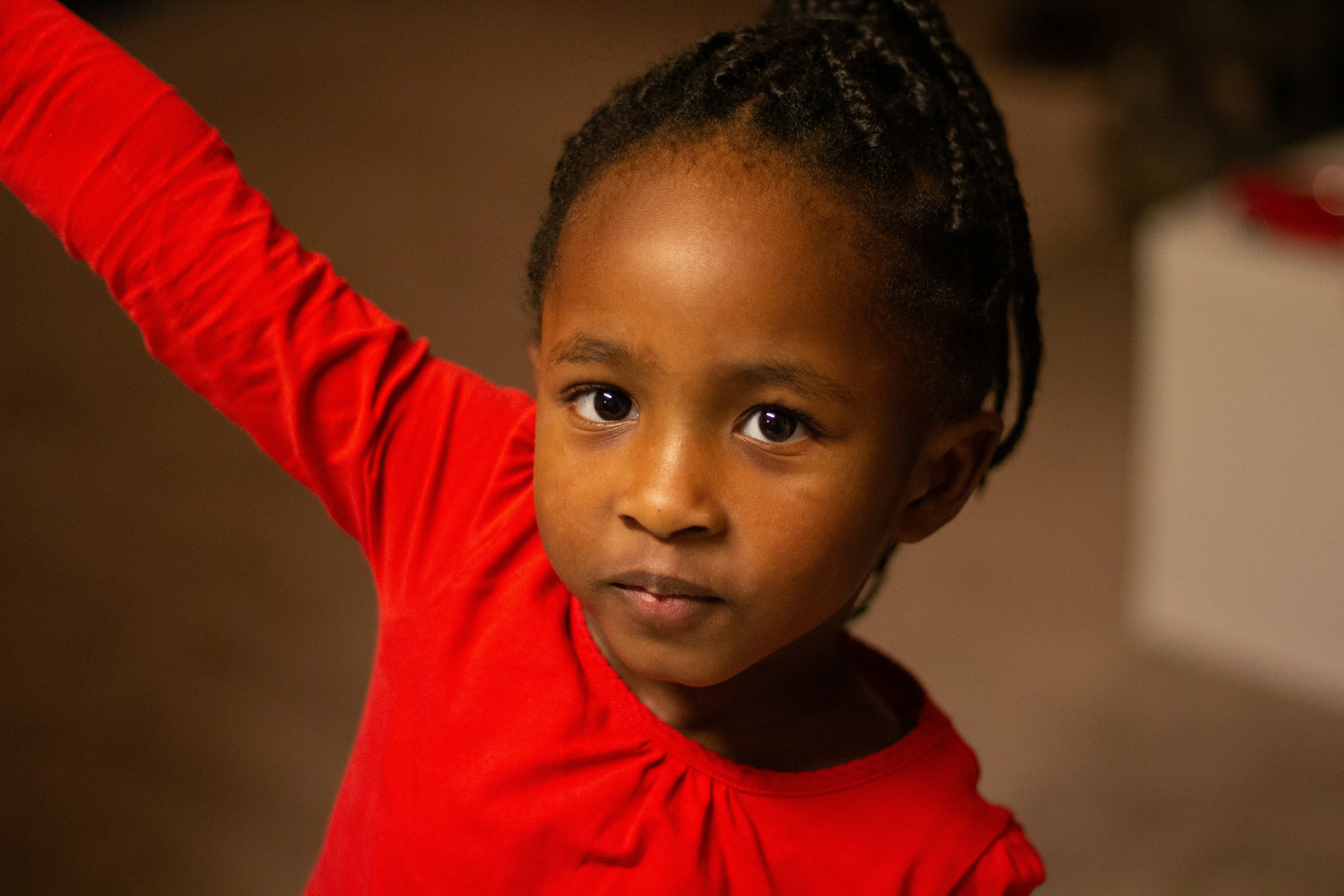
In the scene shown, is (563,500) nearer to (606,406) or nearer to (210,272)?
(606,406)

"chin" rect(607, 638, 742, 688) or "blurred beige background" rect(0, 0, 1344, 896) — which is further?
"blurred beige background" rect(0, 0, 1344, 896)

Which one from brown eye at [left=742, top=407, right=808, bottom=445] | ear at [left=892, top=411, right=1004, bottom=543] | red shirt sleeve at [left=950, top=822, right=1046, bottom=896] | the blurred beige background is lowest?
the blurred beige background

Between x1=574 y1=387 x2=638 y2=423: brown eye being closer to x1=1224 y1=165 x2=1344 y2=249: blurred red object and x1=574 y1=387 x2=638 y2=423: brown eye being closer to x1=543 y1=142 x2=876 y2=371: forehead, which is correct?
x1=543 y1=142 x2=876 y2=371: forehead

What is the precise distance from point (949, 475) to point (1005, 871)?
0.61 ft

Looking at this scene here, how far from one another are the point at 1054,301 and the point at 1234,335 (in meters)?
1.09

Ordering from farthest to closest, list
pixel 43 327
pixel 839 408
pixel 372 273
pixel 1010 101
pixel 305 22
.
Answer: pixel 305 22
pixel 1010 101
pixel 372 273
pixel 43 327
pixel 839 408

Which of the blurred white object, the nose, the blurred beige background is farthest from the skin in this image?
the blurred white object

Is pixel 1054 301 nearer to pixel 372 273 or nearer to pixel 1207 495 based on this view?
pixel 1207 495

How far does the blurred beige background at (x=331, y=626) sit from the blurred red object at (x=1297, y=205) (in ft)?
1.19

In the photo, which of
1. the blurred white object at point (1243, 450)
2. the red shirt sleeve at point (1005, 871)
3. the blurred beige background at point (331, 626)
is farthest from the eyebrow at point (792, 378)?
the blurred white object at point (1243, 450)

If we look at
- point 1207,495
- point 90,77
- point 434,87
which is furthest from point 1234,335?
point 434,87

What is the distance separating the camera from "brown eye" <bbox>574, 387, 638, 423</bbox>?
62 cm

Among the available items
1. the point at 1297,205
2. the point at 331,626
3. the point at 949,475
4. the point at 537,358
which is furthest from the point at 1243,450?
the point at 537,358

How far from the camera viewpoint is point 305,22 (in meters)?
4.79
